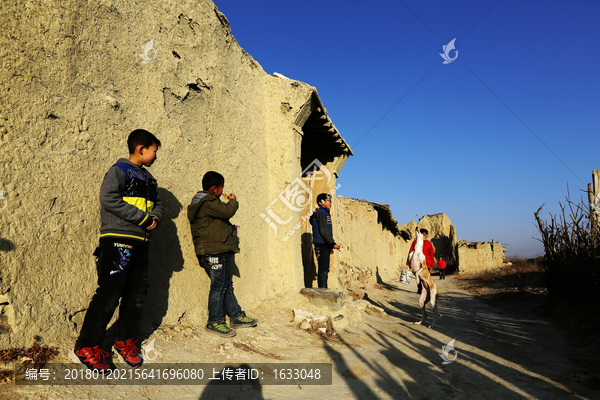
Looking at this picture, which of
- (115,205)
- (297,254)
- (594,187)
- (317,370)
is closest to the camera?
(115,205)

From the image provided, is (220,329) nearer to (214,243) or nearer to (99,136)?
(214,243)

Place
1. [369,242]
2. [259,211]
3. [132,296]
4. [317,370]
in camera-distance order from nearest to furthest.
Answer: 1. [132,296]
2. [317,370]
3. [259,211]
4. [369,242]

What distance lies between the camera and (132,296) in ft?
7.94

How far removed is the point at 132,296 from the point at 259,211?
2.67 meters

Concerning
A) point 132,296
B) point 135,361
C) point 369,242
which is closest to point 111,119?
point 132,296

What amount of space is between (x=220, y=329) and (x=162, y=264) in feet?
2.67

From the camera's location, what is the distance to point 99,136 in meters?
Answer: 2.64

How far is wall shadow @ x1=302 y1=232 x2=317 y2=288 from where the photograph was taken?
7395 mm

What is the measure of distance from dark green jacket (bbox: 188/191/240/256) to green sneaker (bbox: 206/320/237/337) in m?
0.68

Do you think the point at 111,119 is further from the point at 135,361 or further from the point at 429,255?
the point at 429,255
